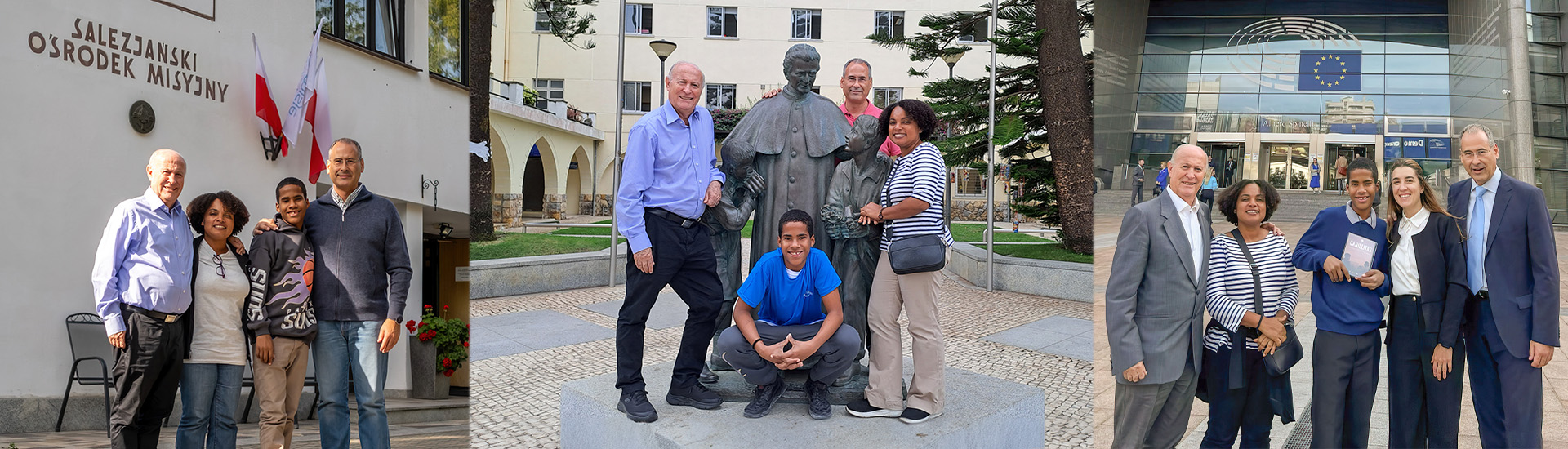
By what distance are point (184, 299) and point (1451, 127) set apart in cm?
3073

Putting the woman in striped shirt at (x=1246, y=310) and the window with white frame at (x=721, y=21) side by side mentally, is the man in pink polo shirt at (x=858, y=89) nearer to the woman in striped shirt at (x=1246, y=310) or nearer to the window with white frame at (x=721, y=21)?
the woman in striped shirt at (x=1246, y=310)

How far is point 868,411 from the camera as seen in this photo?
3506 millimetres

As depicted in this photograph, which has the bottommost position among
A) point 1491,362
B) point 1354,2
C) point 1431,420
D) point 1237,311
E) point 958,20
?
point 1431,420

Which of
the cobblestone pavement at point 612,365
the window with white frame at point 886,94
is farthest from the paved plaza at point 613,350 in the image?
the window with white frame at point 886,94

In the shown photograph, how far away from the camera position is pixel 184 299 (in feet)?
11.6

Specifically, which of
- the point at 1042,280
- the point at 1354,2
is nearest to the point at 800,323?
the point at 1042,280

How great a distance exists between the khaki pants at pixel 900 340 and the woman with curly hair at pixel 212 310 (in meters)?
2.58

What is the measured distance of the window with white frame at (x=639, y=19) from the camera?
83.4 feet

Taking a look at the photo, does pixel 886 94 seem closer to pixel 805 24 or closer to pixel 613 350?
pixel 805 24

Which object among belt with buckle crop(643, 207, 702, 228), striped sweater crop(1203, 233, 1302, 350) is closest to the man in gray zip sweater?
belt with buckle crop(643, 207, 702, 228)

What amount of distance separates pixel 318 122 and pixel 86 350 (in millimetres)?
2122

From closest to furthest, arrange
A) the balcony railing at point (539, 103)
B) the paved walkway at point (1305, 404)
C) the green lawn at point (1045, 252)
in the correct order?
the paved walkway at point (1305, 404) → the green lawn at point (1045, 252) → the balcony railing at point (539, 103)

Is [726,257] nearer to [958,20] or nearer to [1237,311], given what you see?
[1237,311]

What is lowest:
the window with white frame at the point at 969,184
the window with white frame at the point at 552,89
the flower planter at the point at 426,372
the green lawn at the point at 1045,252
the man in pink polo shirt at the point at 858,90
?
the flower planter at the point at 426,372
